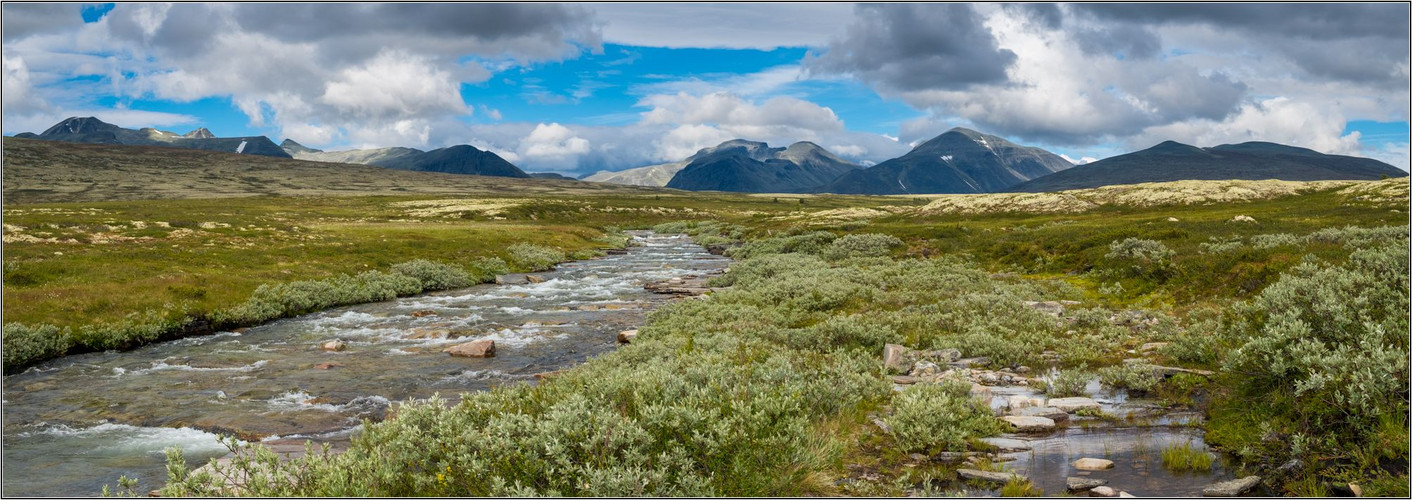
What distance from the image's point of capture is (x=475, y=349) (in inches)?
869

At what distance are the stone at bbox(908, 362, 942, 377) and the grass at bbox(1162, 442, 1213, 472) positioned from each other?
5.50 m

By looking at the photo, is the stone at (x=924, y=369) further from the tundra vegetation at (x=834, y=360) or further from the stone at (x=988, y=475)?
the stone at (x=988, y=475)

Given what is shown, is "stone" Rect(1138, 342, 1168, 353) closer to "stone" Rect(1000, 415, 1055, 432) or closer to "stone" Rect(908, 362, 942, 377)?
"stone" Rect(908, 362, 942, 377)

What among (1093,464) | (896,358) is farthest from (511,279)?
(1093,464)

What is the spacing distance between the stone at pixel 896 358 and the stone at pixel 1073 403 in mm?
3769

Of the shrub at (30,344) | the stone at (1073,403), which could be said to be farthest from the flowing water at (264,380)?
the stone at (1073,403)

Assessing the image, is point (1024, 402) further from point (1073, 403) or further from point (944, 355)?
point (944, 355)

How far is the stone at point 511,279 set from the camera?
4242 cm

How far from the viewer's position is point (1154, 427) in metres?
9.41

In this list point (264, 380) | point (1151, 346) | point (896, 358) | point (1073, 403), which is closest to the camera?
point (1073, 403)

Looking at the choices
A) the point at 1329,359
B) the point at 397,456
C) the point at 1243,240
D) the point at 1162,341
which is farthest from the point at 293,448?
the point at 1243,240

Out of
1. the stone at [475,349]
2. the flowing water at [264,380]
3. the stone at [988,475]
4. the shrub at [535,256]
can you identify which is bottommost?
the flowing water at [264,380]

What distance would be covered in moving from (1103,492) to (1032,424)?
2330 millimetres

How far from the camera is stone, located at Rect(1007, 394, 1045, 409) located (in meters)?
10.7
